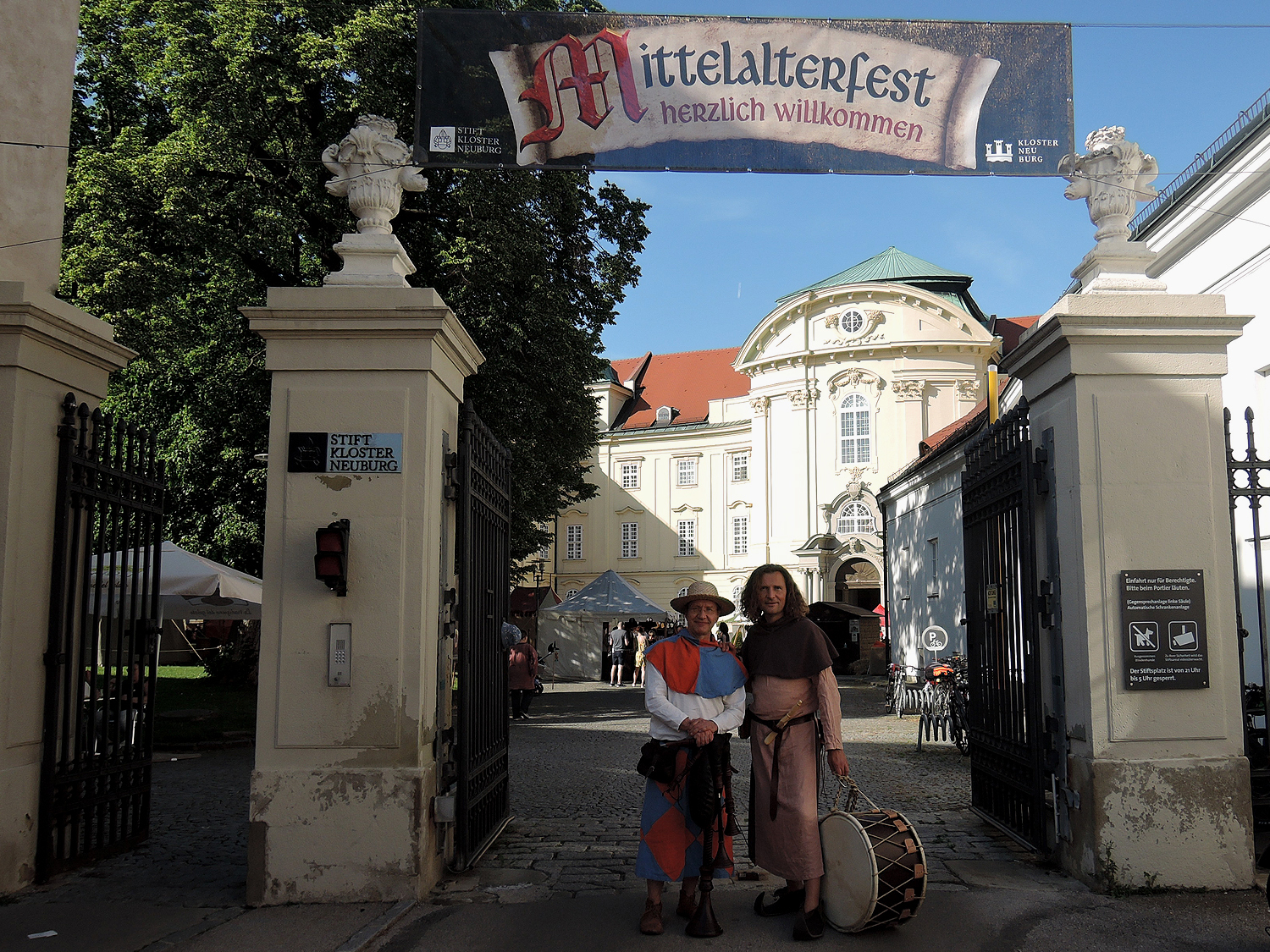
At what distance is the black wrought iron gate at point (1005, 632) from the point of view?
271 inches

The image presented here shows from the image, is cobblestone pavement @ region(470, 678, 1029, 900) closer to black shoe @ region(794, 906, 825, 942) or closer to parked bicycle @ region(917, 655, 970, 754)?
parked bicycle @ region(917, 655, 970, 754)

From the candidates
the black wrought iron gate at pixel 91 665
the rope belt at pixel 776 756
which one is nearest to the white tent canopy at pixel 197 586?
the black wrought iron gate at pixel 91 665

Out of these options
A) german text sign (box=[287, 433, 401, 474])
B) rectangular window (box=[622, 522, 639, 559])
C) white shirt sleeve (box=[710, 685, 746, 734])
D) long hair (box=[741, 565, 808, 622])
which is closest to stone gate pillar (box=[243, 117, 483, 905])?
german text sign (box=[287, 433, 401, 474])

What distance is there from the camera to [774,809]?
5.62 m

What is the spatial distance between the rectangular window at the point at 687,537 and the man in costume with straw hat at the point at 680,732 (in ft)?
165

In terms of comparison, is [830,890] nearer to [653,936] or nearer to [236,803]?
[653,936]

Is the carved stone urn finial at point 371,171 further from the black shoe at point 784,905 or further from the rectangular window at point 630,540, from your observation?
the rectangular window at point 630,540

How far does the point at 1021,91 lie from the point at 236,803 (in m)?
8.62

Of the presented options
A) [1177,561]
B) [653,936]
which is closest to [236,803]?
[653,936]

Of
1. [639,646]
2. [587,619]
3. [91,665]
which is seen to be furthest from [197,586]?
[587,619]

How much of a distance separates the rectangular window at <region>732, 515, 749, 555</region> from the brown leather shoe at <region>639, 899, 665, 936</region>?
1912 inches

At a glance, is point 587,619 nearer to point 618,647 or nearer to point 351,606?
point 618,647

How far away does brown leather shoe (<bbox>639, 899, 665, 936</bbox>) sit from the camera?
5.46 meters

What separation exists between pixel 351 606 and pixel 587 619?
2914 cm
